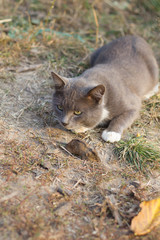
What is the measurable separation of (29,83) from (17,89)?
0.24 metres

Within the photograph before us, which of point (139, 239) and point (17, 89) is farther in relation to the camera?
point (17, 89)

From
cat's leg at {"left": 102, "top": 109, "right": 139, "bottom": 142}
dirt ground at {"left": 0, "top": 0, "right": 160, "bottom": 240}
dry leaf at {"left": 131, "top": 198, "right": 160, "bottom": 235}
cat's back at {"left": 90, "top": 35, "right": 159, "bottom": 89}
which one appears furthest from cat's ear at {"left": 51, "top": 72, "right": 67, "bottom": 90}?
dry leaf at {"left": 131, "top": 198, "right": 160, "bottom": 235}

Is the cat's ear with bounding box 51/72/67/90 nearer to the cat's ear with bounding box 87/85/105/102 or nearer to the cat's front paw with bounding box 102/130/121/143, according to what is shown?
the cat's ear with bounding box 87/85/105/102

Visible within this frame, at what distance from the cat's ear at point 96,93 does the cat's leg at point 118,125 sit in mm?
465

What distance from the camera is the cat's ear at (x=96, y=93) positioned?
2867 millimetres

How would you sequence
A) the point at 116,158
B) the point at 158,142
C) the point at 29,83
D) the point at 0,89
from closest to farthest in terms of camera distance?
the point at 116,158, the point at 158,142, the point at 0,89, the point at 29,83

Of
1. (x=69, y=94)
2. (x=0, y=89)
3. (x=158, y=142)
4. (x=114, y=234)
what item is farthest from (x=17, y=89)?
(x=114, y=234)

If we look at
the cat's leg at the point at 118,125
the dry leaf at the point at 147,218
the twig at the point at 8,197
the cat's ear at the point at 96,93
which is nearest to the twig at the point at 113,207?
the dry leaf at the point at 147,218

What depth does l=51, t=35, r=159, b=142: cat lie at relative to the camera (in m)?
3.02

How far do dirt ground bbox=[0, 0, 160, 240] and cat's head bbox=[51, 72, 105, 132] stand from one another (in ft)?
0.74

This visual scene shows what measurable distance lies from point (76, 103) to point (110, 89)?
660mm

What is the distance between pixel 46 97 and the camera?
3801mm

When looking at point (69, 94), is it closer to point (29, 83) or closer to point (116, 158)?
point (116, 158)

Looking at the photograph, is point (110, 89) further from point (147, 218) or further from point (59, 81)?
point (147, 218)
